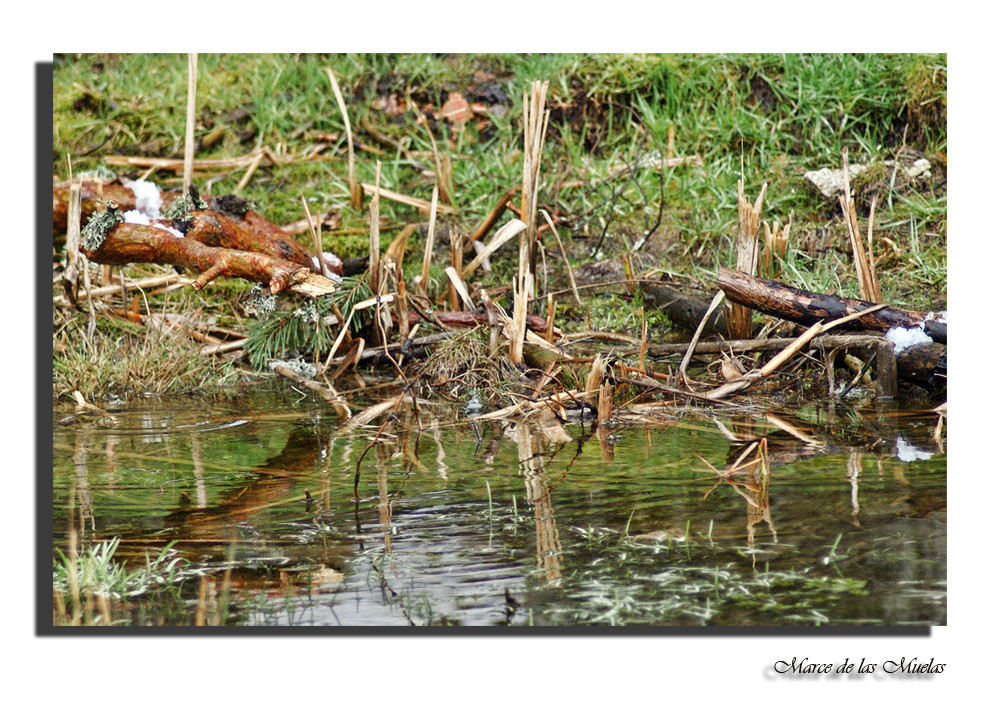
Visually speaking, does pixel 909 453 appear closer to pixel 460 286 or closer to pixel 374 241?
pixel 460 286

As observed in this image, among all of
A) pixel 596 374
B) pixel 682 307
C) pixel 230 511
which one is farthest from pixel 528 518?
pixel 682 307

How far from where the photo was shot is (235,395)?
11.0 feet

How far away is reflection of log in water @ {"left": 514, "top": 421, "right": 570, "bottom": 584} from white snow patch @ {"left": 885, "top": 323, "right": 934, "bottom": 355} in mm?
1057

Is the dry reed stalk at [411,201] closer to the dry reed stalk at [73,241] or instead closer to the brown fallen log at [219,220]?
the brown fallen log at [219,220]

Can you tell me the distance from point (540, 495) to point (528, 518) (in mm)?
146

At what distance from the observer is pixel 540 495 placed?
2232 millimetres

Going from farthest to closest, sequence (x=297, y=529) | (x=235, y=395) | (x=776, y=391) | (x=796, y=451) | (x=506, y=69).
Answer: (x=506, y=69) → (x=235, y=395) → (x=776, y=391) → (x=796, y=451) → (x=297, y=529)

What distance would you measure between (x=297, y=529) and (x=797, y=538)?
110 cm

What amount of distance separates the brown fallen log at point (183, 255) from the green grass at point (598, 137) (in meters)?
0.74

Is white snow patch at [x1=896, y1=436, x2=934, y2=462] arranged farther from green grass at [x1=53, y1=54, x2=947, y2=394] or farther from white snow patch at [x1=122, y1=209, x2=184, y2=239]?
white snow patch at [x1=122, y1=209, x2=184, y2=239]
